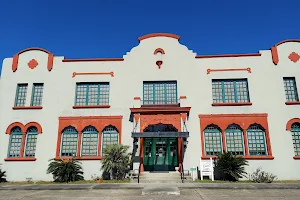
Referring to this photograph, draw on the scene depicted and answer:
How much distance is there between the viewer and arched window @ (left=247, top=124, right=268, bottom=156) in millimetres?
16047

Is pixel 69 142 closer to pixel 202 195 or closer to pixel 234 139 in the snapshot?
pixel 202 195

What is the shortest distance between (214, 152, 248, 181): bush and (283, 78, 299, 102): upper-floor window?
5.84 meters

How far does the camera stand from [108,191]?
1134 cm

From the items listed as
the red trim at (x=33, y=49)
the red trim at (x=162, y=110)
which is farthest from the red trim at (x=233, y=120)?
the red trim at (x=33, y=49)

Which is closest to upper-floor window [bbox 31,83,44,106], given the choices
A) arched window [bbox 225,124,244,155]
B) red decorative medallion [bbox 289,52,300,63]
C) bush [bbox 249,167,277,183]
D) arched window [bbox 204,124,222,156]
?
arched window [bbox 204,124,222,156]

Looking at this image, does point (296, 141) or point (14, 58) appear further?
point (14, 58)

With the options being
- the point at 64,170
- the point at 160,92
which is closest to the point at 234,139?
the point at 160,92

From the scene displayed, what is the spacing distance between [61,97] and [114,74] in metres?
4.16

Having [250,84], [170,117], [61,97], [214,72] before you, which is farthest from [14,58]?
[250,84]

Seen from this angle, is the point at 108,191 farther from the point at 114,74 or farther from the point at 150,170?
the point at 114,74

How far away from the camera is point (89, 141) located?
55.5 ft

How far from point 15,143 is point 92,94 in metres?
6.23

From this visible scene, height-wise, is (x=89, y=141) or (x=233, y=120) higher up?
(x=233, y=120)

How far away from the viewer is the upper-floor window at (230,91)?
1717 cm
